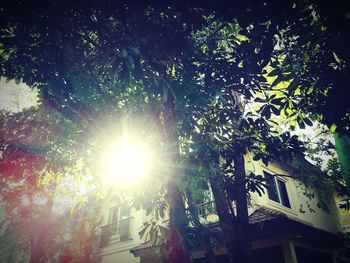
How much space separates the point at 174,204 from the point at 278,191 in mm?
10324

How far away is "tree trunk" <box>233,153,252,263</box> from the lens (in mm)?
3914

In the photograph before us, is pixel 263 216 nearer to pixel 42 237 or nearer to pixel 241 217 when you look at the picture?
pixel 241 217

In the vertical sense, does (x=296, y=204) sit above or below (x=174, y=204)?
above

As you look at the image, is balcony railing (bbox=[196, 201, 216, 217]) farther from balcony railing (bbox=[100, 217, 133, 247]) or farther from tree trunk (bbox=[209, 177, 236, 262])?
tree trunk (bbox=[209, 177, 236, 262])

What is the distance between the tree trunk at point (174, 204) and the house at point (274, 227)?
3.10 ft

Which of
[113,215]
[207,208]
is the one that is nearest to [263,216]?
[207,208]

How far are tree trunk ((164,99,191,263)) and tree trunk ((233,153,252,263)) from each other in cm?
91

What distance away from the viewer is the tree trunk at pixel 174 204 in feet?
11.9

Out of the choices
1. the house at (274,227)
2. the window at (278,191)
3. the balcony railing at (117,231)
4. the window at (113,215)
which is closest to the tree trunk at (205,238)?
the house at (274,227)

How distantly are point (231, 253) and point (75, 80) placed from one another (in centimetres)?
394

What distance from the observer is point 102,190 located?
19.6ft

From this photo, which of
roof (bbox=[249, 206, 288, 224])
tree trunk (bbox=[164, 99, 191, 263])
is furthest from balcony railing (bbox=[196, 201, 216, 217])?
tree trunk (bbox=[164, 99, 191, 263])

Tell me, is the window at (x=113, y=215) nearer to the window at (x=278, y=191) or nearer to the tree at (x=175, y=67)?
the window at (x=278, y=191)

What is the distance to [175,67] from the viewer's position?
441cm
